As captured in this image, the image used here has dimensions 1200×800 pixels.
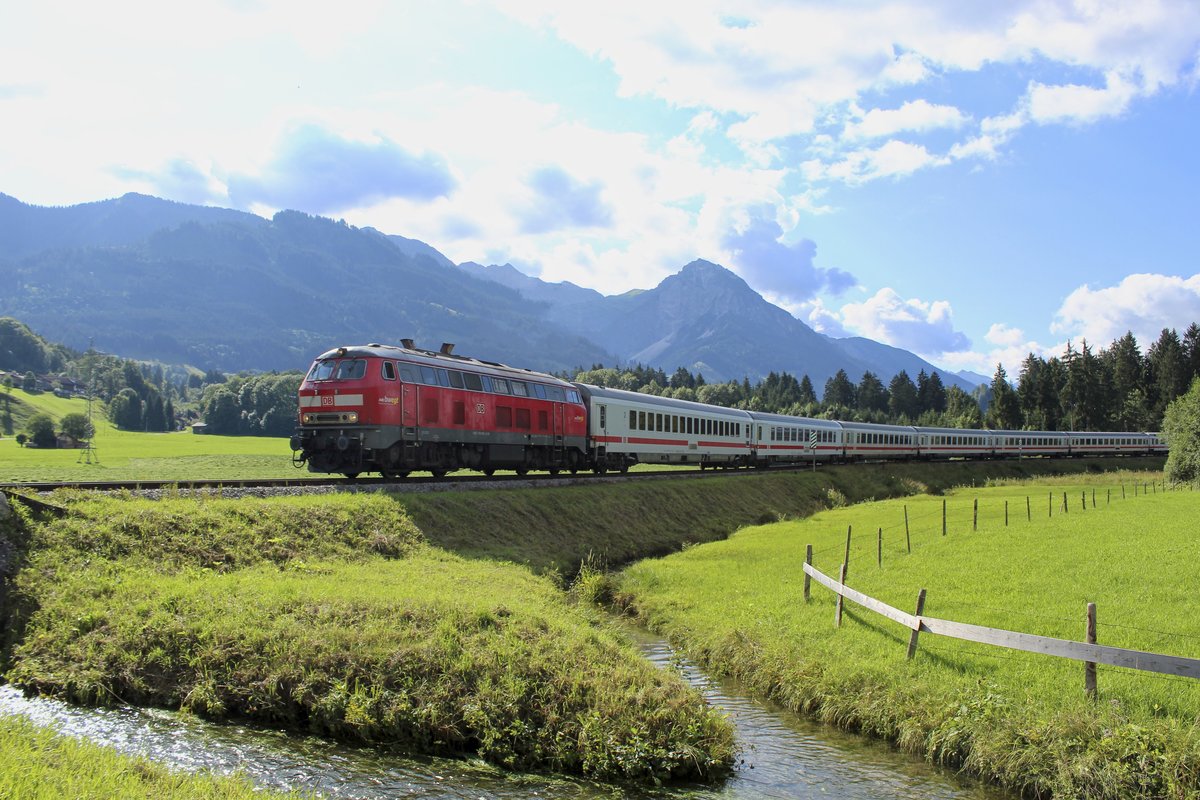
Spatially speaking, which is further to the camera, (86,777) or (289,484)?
(289,484)

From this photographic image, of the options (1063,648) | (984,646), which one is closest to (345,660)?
(1063,648)

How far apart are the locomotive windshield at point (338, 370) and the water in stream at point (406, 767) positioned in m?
13.8

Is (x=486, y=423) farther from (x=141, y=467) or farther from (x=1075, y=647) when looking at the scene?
(x=141, y=467)

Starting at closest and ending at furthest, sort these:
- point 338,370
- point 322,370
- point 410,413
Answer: point 338,370
point 322,370
point 410,413

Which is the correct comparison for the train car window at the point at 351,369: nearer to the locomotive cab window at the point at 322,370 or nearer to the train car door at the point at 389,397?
the locomotive cab window at the point at 322,370

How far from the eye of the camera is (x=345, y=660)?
41.9 feet

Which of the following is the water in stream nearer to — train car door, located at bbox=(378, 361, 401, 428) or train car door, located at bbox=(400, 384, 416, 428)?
train car door, located at bbox=(378, 361, 401, 428)

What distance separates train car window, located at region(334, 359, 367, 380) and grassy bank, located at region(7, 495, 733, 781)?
878 centimetres

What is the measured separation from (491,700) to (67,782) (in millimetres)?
5637

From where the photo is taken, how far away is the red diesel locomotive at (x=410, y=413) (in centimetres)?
2467

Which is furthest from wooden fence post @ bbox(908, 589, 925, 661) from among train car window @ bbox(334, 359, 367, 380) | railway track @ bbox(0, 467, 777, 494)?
train car window @ bbox(334, 359, 367, 380)

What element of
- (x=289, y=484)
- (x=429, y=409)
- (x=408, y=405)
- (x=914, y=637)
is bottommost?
(x=914, y=637)

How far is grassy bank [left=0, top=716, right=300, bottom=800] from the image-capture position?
7.86 meters

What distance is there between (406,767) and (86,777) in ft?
12.9
